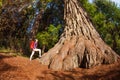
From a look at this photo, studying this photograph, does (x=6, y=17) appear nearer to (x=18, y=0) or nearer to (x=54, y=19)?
(x=18, y=0)

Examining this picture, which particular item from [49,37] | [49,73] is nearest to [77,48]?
[49,73]

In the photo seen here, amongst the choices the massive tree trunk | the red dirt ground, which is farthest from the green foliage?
the red dirt ground

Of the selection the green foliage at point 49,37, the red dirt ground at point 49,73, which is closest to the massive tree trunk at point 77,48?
the red dirt ground at point 49,73

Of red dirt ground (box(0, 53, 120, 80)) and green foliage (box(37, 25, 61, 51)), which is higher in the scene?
green foliage (box(37, 25, 61, 51))

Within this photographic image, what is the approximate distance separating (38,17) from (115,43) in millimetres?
10658

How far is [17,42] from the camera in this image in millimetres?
30984

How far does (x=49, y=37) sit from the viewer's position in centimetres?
2989

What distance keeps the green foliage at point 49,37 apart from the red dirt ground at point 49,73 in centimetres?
1453

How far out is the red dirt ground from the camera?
12.8 meters

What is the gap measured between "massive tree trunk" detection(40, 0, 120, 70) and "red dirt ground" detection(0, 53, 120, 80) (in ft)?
1.47

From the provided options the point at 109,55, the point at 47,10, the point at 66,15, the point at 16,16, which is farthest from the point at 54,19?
the point at 109,55

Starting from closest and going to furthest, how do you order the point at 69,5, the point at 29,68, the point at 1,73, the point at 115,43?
the point at 1,73 → the point at 29,68 → the point at 69,5 → the point at 115,43

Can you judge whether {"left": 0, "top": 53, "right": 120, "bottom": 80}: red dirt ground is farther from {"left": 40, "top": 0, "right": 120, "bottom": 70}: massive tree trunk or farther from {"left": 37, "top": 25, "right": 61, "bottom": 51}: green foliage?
{"left": 37, "top": 25, "right": 61, "bottom": 51}: green foliage

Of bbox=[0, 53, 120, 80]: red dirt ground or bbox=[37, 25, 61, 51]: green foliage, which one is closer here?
bbox=[0, 53, 120, 80]: red dirt ground
